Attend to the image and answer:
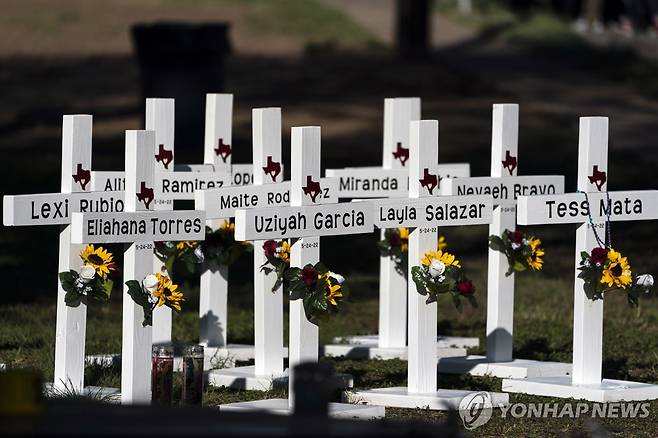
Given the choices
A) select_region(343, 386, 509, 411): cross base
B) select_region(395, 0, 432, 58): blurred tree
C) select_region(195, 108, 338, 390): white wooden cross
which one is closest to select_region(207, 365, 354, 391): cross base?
select_region(195, 108, 338, 390): white wooden cross

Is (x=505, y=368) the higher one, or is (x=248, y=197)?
(x=248, y=197)

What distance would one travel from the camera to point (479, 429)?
24.5 ft

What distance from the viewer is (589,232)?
839cm

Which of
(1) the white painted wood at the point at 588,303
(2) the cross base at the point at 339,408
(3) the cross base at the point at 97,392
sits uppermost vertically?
(1) the white painted wood at the point at 588,303

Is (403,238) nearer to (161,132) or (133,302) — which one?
(161,132)

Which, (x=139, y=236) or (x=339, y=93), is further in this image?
(x=339, y=93)

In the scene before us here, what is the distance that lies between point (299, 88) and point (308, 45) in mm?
5092

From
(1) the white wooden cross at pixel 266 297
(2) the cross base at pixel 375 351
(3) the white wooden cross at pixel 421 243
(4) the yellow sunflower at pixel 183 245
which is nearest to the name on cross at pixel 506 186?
(3) the white wooden cross at pixel 421 243

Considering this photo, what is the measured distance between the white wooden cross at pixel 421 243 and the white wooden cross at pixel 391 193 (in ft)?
4.38

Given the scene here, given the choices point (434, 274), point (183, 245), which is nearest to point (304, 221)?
point (434, 274)

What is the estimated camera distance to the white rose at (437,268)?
7.98m

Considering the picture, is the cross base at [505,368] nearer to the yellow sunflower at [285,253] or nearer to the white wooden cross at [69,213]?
the yellow sunflower at [285,253]

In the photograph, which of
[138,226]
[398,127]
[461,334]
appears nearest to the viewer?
[138,226]

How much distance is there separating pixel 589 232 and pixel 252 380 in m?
1.87
